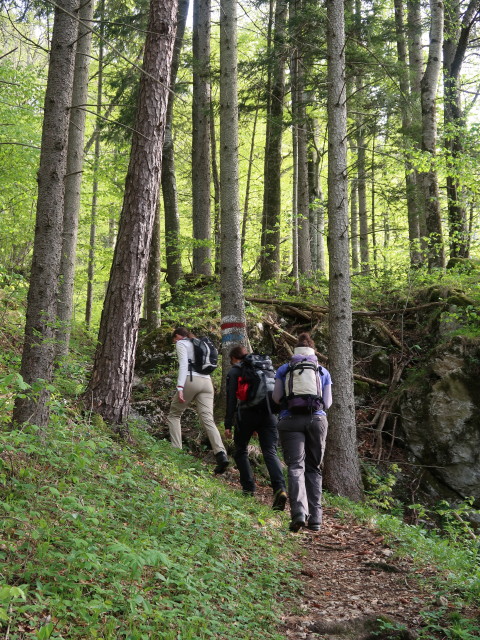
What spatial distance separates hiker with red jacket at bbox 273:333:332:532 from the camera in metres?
6.28

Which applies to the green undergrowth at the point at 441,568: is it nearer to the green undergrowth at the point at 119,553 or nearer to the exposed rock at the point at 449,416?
the green undergrowth at the point at 119,553

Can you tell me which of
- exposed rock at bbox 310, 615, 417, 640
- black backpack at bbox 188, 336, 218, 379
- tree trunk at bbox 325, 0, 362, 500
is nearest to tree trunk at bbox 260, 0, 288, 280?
tree trunk at bbox 325, 0, 362, 500

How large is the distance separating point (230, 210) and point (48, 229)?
3.98 meters

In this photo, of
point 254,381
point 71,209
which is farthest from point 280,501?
point 71,209

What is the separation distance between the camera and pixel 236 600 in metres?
3.80

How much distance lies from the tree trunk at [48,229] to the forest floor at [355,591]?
2963mm

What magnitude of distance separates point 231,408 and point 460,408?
4687 millimetres

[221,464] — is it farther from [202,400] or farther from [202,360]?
[202,360]

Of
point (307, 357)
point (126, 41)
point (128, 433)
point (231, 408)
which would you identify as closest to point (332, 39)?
point (307, 357)

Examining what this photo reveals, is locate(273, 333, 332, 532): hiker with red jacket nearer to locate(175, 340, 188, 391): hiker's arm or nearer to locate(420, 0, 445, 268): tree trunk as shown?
locate(175, 340, 188, 391): hiker's arm

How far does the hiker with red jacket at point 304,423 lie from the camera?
6.28m

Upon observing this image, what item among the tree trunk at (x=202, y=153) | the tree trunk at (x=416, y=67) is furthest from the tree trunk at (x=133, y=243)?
the tree trunk at (x=416, y=67)

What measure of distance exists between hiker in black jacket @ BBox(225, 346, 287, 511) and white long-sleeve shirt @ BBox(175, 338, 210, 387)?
938 millimetres

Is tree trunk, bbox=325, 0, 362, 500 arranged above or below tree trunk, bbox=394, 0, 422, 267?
below
